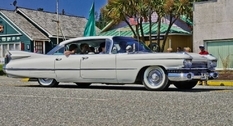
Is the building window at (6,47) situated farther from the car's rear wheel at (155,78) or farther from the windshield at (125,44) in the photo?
the car's rear wheel at (155,78)

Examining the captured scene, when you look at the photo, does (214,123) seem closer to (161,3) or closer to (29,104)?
(29,104)

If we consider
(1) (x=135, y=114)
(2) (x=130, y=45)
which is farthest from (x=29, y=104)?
(2) (x=130, y=45)

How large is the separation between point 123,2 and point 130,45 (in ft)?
68.4

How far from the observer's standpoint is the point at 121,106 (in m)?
8.77

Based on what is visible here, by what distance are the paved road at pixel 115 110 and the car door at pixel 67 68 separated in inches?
107

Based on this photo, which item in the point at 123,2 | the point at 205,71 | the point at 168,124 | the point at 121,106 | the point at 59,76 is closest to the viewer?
the point at 168,124

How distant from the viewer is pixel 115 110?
8266 mm

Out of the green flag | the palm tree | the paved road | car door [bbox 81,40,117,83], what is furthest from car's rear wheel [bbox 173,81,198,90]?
the palm tree

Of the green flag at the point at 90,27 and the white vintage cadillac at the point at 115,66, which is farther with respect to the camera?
the green flag at the point at 90,27

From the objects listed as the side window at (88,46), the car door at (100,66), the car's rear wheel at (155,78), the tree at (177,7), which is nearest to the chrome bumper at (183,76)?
the car's rear wheel at (155,78)

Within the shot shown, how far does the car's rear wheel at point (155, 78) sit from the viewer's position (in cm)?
1225

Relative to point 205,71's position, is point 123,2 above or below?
above

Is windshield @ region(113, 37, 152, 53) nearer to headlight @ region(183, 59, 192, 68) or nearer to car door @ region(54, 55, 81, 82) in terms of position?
car door @ region(54, 55, 81, 82)

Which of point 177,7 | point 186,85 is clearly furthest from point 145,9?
point 186,85
